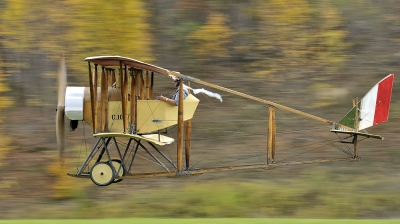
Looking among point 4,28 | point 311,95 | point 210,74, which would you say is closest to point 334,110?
point 311,95

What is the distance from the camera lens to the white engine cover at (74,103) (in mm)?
12039

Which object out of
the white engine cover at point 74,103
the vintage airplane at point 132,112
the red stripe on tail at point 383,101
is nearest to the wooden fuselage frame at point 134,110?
the vintage airplane at point 132,112

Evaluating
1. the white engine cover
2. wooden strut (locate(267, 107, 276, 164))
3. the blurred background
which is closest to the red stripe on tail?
wooden strut (locate(267, 107, 276, 164))

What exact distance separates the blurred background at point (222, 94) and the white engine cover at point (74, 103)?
21.2 ft

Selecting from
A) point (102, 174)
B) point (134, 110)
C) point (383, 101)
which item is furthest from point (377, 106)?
point (102, 174)

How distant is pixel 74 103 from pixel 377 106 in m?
6.63

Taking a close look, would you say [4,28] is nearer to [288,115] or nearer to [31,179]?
[31,179]

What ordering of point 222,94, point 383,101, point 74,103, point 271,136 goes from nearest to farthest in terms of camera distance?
point 74,103 → point 271,136 → point 383,101 → point 222,94

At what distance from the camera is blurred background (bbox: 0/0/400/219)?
18.1 meters

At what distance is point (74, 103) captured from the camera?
1205 cm

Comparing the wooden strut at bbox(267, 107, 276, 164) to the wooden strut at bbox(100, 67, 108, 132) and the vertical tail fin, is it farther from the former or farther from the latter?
the wooden strut at bbox(100, 67, 108, 132)

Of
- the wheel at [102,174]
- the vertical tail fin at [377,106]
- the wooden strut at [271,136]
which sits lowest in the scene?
the wheel at [102,174]

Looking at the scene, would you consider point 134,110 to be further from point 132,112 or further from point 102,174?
point 102,174

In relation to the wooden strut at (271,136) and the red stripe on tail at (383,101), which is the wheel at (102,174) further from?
the red stripe on tail at (383,101)
